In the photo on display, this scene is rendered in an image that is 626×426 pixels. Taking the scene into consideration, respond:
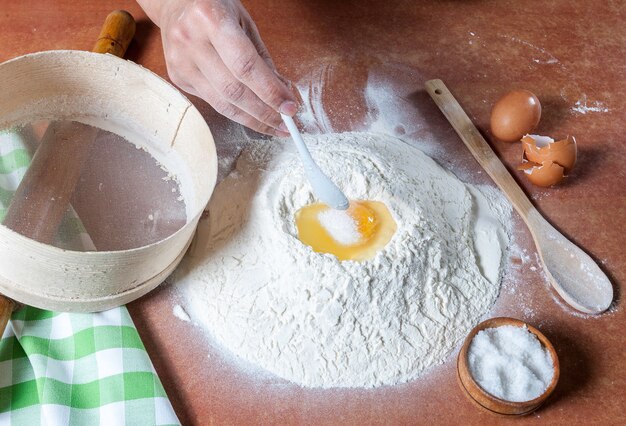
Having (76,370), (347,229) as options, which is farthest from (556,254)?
(76,370)

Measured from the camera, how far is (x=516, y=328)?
3.20 ft

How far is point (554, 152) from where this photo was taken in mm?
1159

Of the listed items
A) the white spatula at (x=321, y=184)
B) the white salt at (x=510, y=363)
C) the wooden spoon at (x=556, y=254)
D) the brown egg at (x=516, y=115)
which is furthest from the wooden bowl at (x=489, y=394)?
the brown egg at (x=516, y=115)

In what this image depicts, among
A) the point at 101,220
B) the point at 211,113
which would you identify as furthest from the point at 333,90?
the point at 101,220

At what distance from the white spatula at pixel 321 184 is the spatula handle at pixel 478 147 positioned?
33cm

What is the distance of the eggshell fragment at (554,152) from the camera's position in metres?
1.16

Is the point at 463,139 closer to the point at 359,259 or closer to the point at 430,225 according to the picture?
the point at 430,225

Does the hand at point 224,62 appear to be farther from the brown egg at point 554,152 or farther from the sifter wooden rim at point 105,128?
the brown egg at point 554,152

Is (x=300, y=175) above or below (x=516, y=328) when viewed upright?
above

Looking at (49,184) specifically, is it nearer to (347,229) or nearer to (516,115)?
(347,229)

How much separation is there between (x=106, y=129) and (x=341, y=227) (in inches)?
17.6

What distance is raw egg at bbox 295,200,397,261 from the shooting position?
1.01 metres

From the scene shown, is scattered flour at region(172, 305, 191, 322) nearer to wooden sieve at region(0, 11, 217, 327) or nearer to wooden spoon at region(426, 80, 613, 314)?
wooden sieve at region(0, 11, 217, 327)

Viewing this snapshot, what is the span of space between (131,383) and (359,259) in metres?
0.37
